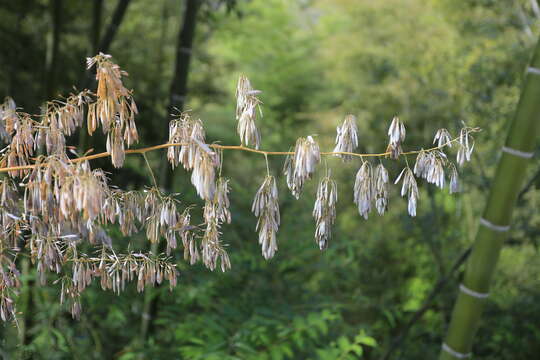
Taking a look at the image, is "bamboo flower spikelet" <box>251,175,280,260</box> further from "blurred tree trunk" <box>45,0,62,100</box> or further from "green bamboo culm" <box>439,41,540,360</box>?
"blurred tree trunk" <box>45,0,62,100</box>

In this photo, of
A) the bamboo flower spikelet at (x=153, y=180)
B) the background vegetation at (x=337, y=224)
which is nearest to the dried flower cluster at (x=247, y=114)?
the bamboo flower spikelet at (x=153, y=180)

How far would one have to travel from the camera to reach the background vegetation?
1663mm

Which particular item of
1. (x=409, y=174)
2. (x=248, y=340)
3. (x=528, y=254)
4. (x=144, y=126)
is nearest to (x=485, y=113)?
(x=528, y=254)

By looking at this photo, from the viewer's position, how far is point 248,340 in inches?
63.3

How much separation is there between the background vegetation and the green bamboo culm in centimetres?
27

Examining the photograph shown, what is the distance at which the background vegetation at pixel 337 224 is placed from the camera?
5.46 ft

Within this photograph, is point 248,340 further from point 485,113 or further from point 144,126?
point 144,126

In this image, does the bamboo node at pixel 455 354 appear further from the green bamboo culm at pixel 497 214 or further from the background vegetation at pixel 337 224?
the background vegetation at pixel 337 224

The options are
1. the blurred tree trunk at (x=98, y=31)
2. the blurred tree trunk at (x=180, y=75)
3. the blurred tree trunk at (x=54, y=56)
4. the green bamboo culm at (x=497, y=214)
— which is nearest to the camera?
the green bamboo culm at (x=497, y=214)

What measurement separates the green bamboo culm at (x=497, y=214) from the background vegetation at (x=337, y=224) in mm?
265

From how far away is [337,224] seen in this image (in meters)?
3.84

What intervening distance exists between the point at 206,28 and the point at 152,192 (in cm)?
670

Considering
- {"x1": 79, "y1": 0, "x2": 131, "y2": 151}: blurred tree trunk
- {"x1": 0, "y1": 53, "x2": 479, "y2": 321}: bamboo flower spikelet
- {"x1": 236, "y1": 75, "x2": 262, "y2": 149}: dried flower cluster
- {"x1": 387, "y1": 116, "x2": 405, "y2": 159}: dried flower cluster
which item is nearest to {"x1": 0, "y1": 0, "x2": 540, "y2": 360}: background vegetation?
{"x1": 79, "y1": 0, "x2": 131, "y2": 151}: blurred tree trunk

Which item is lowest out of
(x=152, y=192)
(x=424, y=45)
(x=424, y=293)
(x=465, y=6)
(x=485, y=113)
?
(x=424, y=293)
